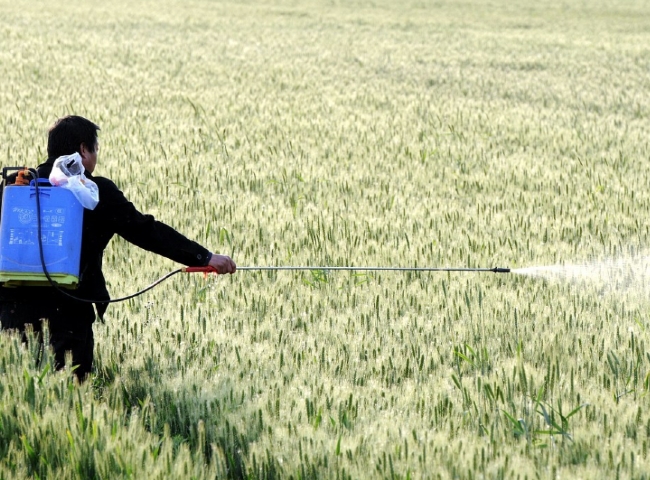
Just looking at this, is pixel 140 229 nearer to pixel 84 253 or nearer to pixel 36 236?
pixel 84 253

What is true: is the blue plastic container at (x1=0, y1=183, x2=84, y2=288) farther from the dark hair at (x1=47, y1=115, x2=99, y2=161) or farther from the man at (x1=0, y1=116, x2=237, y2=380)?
the dark hair at (x1=47, y1=115, x2=99, y2=161)

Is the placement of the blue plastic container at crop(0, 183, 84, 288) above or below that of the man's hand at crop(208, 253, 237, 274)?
above

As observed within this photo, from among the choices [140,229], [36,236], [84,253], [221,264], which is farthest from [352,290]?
[36,236]

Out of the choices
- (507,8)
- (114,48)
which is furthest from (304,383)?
(507,8)

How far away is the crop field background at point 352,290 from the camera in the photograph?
9.96 feet

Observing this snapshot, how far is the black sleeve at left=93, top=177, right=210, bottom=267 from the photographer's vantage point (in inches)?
149

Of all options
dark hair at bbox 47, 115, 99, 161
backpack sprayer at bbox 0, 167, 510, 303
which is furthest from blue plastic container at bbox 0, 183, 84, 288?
dark hair at bbox 47, 115, 99, 161

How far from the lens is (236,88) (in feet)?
45.3

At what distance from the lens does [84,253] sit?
150 inches

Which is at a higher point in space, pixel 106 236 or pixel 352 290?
pixel 106 236

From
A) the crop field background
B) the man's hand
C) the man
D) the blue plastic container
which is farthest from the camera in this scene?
the man's hand

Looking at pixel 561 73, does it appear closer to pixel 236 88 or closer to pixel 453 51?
pixel 453 51

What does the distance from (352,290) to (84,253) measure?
1720 millimetres

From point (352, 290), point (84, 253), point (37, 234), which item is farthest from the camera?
point (352, 290)
